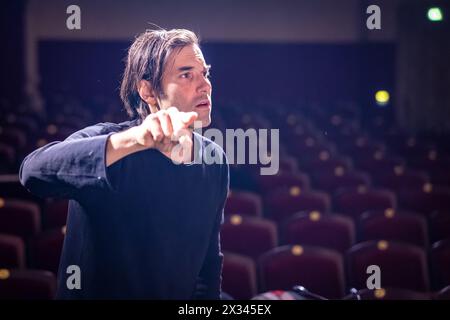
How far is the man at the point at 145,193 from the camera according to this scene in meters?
1.43

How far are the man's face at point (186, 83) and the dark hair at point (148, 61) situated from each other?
0.02 meters

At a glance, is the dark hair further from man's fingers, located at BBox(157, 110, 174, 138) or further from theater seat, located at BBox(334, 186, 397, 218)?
theater seat, located at BBox(334, 186, 397, 218)

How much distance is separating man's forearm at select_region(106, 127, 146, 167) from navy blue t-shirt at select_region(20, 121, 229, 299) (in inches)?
4.0

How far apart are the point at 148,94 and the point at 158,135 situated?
60 cm

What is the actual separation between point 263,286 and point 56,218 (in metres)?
1.63

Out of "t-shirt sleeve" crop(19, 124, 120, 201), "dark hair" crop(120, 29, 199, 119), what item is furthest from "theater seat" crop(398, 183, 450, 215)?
"t-shirt sleeve" crop(19, 124, 120, 201)

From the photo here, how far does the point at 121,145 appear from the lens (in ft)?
4.44

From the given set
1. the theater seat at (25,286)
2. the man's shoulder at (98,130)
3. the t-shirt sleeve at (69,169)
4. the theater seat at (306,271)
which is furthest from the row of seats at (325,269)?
the t-shirt sleeve at (69,169)

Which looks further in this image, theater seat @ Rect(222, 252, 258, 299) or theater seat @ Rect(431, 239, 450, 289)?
theater seat @ Rect(431, 239, 450, 289)

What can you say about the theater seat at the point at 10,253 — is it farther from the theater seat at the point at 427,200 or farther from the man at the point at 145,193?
the theater seat at the point at 427,200

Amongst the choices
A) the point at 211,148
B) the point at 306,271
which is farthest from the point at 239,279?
the point at 211,148

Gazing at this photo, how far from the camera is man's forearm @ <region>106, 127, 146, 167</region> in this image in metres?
1.32

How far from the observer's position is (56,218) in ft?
15.5

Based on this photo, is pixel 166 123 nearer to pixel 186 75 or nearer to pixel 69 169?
pixel 69 169
